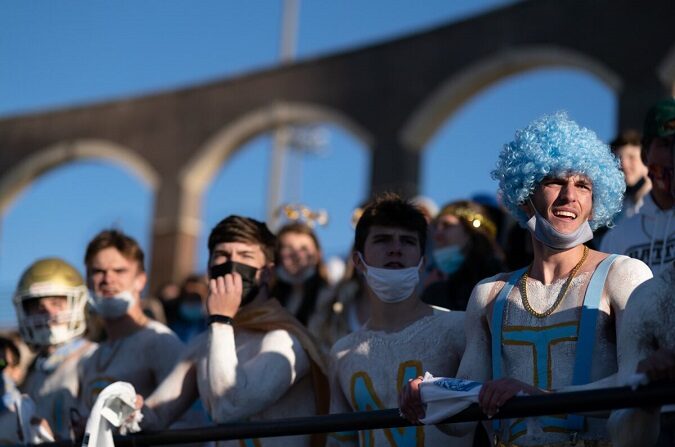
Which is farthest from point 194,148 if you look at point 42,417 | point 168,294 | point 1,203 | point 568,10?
point 42,417

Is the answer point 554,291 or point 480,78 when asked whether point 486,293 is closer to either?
point 554,291

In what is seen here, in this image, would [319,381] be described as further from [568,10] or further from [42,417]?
[568,10]

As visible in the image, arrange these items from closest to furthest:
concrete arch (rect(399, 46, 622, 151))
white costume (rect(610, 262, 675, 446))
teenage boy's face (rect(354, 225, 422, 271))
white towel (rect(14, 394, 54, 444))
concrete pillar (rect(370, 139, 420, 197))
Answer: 1. white costume (rect(610, 262, 675, 446))
2. teenage boy's face (rect(354, 225, 422, 271))
3. white towel (rect(14, 394, 54, 444))
4. concrete arch (rect(399, 46, 622, 151))
5. concrete pillar (rect(370, 139, 420, 197))

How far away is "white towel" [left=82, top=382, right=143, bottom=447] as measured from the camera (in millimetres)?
4258

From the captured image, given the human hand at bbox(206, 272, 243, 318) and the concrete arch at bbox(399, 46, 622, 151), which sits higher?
the concrete arch at bbox(399, 46, 622, 151)

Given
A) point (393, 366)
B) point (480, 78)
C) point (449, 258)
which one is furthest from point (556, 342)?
point (480, 78)

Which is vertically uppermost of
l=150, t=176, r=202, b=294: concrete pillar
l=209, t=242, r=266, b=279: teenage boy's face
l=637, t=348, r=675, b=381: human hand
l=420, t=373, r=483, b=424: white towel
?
l=150, t=176, r=202, b=294: concrete pillar

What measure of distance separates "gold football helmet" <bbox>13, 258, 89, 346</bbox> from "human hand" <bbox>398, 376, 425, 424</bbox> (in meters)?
2.86

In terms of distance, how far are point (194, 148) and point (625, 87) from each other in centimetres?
912

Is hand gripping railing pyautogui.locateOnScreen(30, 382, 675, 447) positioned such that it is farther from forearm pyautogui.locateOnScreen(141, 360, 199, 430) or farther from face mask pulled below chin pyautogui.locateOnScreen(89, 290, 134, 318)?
face mask pulled below chin pyautogui.locateOnScreen(89, 290, 134, 318)

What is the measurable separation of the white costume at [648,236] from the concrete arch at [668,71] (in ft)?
31.4

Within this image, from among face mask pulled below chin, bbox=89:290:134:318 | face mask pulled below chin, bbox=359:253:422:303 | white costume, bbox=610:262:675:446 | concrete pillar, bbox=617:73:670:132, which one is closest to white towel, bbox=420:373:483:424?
white costume, bbox=610:262:675:446

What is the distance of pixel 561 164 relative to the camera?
3645 millimetres

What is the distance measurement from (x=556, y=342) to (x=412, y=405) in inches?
20.2
